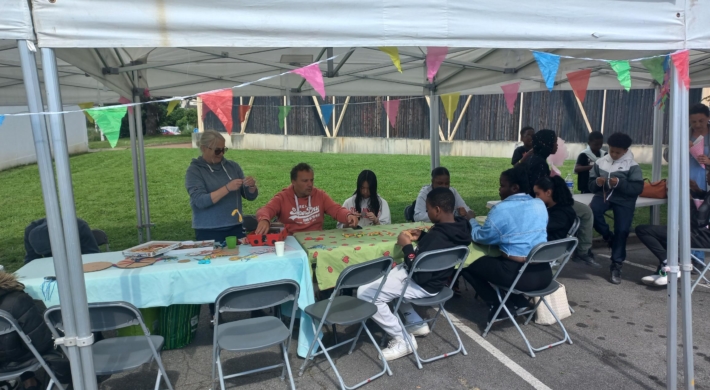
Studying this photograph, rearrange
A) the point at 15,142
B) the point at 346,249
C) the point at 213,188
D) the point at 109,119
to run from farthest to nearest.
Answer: the point at 15,142 → the point at 213,188 → the point at 346,249 → the point at 109,119

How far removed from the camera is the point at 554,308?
3828mm

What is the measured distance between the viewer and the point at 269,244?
3.44 m

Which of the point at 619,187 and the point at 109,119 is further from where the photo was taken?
the point at 619,187

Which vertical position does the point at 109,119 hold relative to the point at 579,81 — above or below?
below

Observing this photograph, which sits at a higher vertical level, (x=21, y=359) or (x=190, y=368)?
(x=21, y=359)

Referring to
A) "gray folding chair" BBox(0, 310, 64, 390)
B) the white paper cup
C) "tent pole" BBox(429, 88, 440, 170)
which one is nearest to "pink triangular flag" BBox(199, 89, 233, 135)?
the white paper cup

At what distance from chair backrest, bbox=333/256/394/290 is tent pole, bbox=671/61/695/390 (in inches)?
65.4

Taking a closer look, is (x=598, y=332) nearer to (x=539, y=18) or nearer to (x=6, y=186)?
(x=539, y=18)

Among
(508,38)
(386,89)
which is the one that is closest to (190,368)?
(508,38)

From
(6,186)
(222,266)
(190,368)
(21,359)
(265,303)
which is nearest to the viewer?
(21,359)

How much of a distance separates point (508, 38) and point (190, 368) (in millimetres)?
2835

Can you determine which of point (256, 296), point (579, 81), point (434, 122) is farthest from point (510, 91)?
point (256, 296)

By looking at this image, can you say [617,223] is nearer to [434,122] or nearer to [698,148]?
[698,148]

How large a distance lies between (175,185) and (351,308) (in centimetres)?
932
